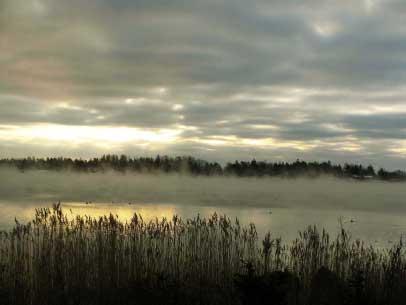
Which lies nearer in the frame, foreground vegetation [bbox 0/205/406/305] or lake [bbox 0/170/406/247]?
foreground vegetation [bbox 0/205/406/305]

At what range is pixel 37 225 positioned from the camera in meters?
A: 10.3

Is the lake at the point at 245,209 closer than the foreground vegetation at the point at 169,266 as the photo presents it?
No

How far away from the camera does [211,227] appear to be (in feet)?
33.9

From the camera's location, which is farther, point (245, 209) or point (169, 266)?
point (245, 209)

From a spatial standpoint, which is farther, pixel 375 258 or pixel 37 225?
pixel 37 225

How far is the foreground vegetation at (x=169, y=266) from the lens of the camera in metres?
7.95

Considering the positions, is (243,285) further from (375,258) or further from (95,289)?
(375,258)

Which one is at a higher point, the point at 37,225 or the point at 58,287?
the point at 37,225

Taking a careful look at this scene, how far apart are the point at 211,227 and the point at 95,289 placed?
257 centimetres

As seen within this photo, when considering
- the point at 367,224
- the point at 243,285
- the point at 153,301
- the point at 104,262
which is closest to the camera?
the point at 243,285

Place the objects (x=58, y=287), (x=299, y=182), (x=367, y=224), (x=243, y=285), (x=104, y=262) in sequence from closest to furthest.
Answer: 1. (x=243, y=285)
2. (x=58, y=287)
3. (x=104, y=262)
4. (x=367, y=224)
5. (x=299, y=182)

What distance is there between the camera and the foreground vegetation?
26.1ft

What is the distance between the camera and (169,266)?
974 centimetres

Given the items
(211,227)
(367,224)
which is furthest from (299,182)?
(211,227)
